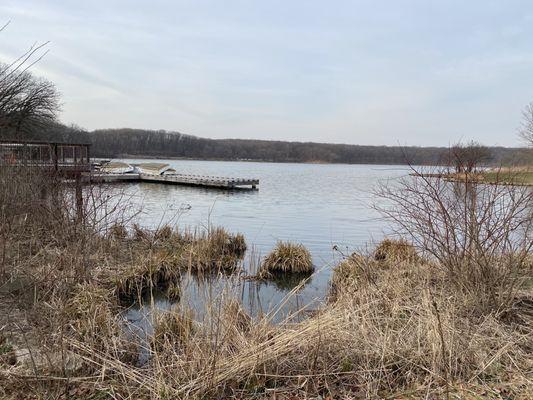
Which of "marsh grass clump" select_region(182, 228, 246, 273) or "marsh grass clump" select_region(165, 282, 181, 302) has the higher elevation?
"marsh grass clump" select_region(182, 228, 246, 273)

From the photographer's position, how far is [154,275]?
10.9 metres

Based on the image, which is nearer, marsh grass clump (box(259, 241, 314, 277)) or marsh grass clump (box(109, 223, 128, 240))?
marsh grass clump (box(109, 223, 128, 240))

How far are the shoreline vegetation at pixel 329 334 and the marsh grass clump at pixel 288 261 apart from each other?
4476mm

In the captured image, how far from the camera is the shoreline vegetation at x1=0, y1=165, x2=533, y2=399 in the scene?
3977 millimetres

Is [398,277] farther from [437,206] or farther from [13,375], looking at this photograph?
[13,375]

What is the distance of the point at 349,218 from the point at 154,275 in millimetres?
Result: 15867

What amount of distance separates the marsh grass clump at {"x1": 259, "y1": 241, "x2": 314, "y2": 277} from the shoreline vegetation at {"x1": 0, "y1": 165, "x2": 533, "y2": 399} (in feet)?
14.7

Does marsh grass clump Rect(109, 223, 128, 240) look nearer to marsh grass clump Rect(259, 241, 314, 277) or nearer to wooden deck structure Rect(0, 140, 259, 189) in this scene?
wooden deck structure Rect(0, 140, 259, 189)

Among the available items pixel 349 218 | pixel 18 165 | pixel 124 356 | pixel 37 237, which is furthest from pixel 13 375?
pixel 349 218

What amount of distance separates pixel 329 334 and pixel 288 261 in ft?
26.9

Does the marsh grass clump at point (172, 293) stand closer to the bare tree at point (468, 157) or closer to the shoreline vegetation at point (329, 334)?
the shoreline vegetation at point (329, 334)

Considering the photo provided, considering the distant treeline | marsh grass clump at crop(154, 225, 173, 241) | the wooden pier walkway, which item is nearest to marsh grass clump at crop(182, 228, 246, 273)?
marsh grass clump at crop(154, 225, 173, 241)

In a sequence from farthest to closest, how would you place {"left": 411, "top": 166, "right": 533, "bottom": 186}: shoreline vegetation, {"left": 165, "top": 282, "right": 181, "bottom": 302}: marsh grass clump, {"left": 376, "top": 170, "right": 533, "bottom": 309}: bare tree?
1. {"left": 165, "top": 282, "right": 181, "bottom": 302}: marsh grass clump
2. {"left": 411, "top": 166, "right": 533, "bottom": 186}: shoreline vegetation
3. {"left": 376, "top": 170, "right": 533, "bottom": 309}: bare tree

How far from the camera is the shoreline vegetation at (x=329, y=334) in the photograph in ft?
13.0
